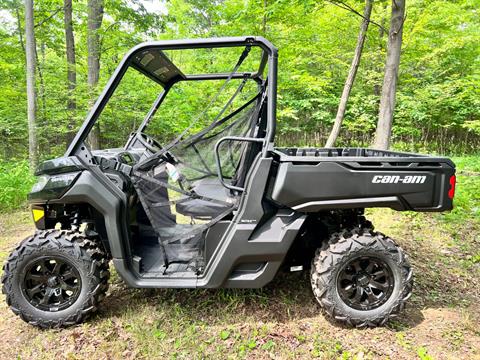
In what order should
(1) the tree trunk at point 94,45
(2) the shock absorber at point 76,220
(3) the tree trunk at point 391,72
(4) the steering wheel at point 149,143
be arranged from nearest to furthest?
(2) the shock absorber at point 76,220
(4) the steering wheel at point 149,143
(3) the tree trunk at point 391,72
(1) the tree trunk at point 94,45

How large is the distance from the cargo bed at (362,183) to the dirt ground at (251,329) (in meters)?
0.87

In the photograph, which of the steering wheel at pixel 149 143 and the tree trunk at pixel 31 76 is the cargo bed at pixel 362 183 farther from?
the tree trunk at pixel 31 76

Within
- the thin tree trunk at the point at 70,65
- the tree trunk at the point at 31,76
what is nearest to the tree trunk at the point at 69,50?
the thin tree trunk at the point at 70,65

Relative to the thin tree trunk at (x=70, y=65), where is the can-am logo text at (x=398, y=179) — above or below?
below

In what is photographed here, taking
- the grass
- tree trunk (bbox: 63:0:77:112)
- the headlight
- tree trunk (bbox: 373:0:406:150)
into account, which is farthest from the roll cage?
tree trunk (bbox: 63:0:77:112)

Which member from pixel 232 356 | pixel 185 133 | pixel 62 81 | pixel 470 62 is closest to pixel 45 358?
pixel 232 356

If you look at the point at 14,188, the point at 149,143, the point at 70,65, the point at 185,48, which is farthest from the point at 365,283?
the point at 70,65

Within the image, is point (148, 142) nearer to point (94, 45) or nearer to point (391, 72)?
point (391, 72)

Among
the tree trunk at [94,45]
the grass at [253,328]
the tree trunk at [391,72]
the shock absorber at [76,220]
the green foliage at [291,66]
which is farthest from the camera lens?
the tree trunk at [94,45]

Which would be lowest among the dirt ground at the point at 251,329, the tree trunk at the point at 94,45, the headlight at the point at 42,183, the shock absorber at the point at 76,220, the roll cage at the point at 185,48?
the dirt ground at the point at 251,329

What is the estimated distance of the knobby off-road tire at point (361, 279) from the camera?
2.30 m

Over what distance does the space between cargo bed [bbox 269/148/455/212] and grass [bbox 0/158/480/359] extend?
0.87 meters

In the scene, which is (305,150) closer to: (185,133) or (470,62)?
(185,133)

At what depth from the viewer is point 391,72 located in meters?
5.48
